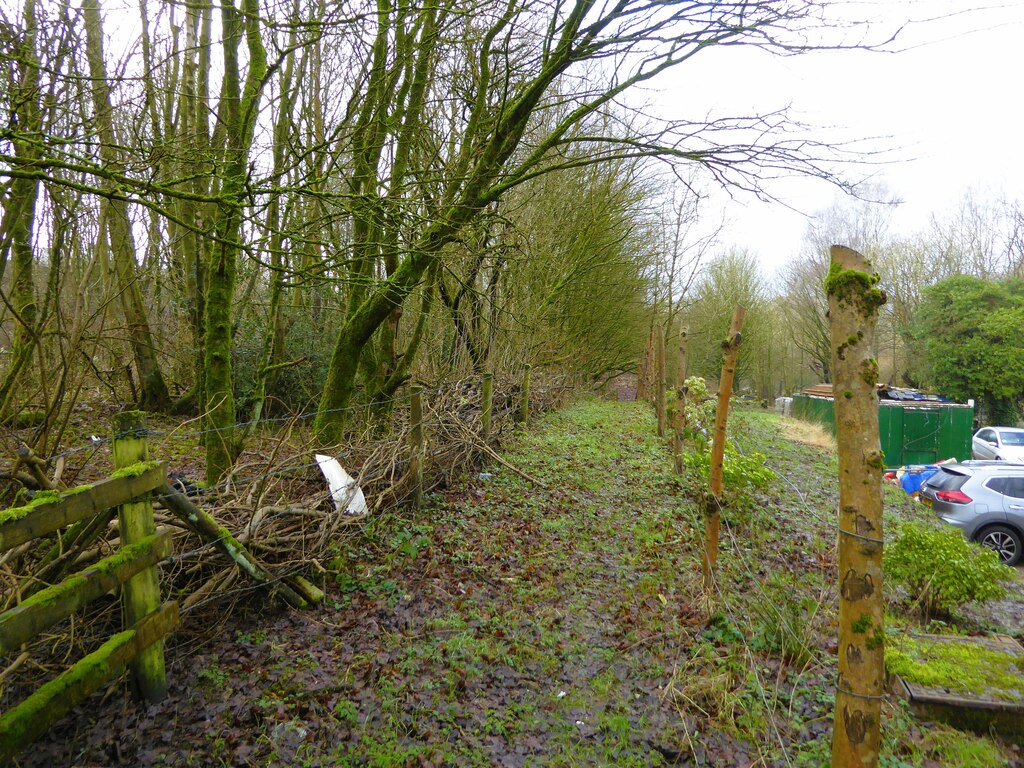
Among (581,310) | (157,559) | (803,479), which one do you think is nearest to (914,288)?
(581,310)

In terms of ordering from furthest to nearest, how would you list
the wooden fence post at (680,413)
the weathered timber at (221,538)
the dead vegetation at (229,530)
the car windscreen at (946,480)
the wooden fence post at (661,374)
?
the wooden fence post at (661,374)
the car windscreen at (946,480)
the wooden fence post at (680,413)
the weathered timber at (221,538)
the dead vegetation at (229,530)

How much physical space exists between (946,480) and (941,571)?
539cm

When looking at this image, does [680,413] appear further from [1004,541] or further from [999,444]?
[999,444]

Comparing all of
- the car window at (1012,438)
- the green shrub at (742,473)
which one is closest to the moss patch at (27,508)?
the green shrub at (742,473)

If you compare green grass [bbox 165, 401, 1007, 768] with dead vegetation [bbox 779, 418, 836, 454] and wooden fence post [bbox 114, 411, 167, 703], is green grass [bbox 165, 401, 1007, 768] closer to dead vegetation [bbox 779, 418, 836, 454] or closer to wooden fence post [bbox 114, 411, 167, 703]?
wooden fence post [bbox 114, 411, 167, 703]

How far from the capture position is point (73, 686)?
273 centimetres

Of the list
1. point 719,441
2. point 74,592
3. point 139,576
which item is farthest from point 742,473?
point 74,592

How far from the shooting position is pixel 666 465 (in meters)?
10.6

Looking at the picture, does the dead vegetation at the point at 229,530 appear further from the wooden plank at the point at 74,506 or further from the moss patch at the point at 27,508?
the moss patch at the point at 27,508

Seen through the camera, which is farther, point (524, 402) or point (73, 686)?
point (524, 402)

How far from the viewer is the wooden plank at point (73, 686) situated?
2469 millimetres

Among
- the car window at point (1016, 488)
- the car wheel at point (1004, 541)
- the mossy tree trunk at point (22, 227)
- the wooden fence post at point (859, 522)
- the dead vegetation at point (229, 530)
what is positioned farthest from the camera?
the car window at point (1016, 488)

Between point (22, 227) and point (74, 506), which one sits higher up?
point (22, 227)

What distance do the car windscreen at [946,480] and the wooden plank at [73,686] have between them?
10673 millimetres
